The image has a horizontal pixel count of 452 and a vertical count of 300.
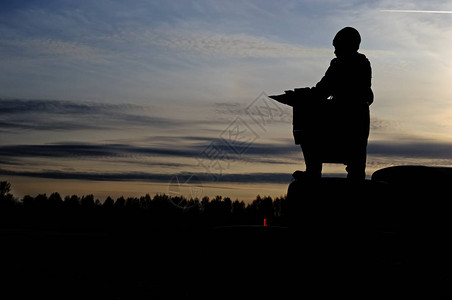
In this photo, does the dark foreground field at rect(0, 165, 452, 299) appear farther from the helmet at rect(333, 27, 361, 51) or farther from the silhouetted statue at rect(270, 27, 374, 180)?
the helmet at rect(333, 27, 361, 51)

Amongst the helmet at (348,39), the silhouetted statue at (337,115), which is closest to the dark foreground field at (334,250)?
the silhouetted statue at (337,115)

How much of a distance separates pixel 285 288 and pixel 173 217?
1097cm

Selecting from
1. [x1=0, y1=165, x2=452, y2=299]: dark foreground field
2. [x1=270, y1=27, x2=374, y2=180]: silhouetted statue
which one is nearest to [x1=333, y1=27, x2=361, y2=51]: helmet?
[x1=270, y1=27, x2=374, y2=180]: silhouetted statue

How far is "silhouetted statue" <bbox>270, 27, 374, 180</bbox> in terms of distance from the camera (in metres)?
5.88

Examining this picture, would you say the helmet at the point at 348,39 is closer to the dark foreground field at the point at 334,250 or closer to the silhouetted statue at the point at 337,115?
the silhouetted statue at the point at 337,115

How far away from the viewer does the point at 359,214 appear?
4.88 metres

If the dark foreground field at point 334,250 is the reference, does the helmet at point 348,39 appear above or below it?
above

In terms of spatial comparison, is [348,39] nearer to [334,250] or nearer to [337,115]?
[337,115]

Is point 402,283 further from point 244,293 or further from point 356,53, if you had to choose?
point 356,53

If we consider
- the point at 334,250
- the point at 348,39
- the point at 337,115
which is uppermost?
the point at 348,39

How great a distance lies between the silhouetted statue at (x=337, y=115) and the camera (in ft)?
19.3

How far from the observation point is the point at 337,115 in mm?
5879

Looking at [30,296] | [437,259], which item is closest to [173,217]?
[30,296]

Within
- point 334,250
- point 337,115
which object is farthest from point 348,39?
point 334,250
